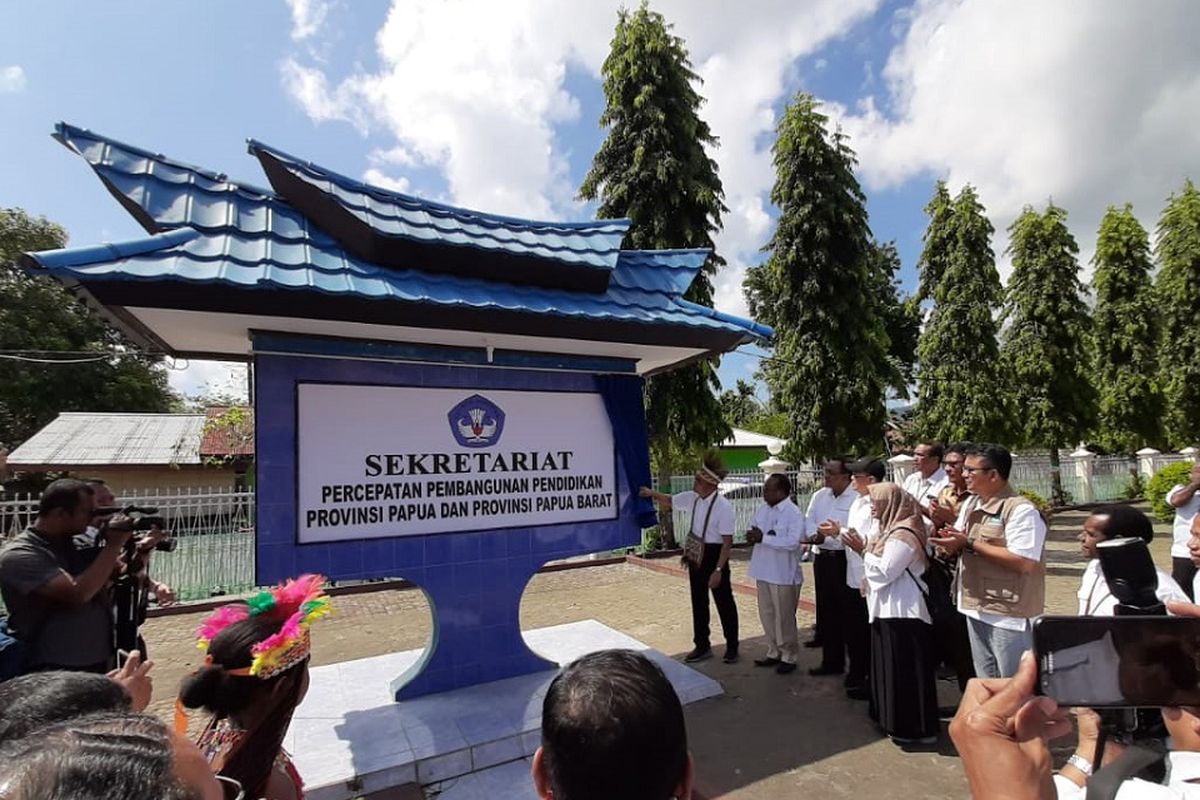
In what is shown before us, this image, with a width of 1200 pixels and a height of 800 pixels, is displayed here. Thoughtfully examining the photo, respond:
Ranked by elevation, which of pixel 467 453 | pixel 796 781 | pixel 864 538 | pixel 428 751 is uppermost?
pixel 467 453

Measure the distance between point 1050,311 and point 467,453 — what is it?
18241 mm

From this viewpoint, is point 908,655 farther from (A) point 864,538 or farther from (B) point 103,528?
(B) point 103,528

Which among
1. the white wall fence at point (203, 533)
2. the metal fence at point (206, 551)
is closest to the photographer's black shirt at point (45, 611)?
the white wall fence at point (203, 533)

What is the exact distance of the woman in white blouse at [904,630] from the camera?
3.78 metres

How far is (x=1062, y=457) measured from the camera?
18781 millimetres

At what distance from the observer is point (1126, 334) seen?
1853cm

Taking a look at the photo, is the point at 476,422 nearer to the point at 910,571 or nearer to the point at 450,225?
the point at 450,225

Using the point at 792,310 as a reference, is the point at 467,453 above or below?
below

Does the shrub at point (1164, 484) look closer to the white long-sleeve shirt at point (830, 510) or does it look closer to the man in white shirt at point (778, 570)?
the white long-sleeve shirt at point (830, 510)

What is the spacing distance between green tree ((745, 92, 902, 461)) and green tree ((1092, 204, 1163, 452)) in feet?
39.6

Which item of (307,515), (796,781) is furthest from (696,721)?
(307,515)

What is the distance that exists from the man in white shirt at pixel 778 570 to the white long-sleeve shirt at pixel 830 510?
0.34 metres

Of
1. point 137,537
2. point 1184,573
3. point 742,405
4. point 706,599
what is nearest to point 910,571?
point 706,599

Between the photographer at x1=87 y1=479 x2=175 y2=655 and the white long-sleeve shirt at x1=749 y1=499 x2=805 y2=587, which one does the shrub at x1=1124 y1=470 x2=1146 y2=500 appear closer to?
the white long-sleeve shirt at x1=749 y1=499 x2=805 y2=587
